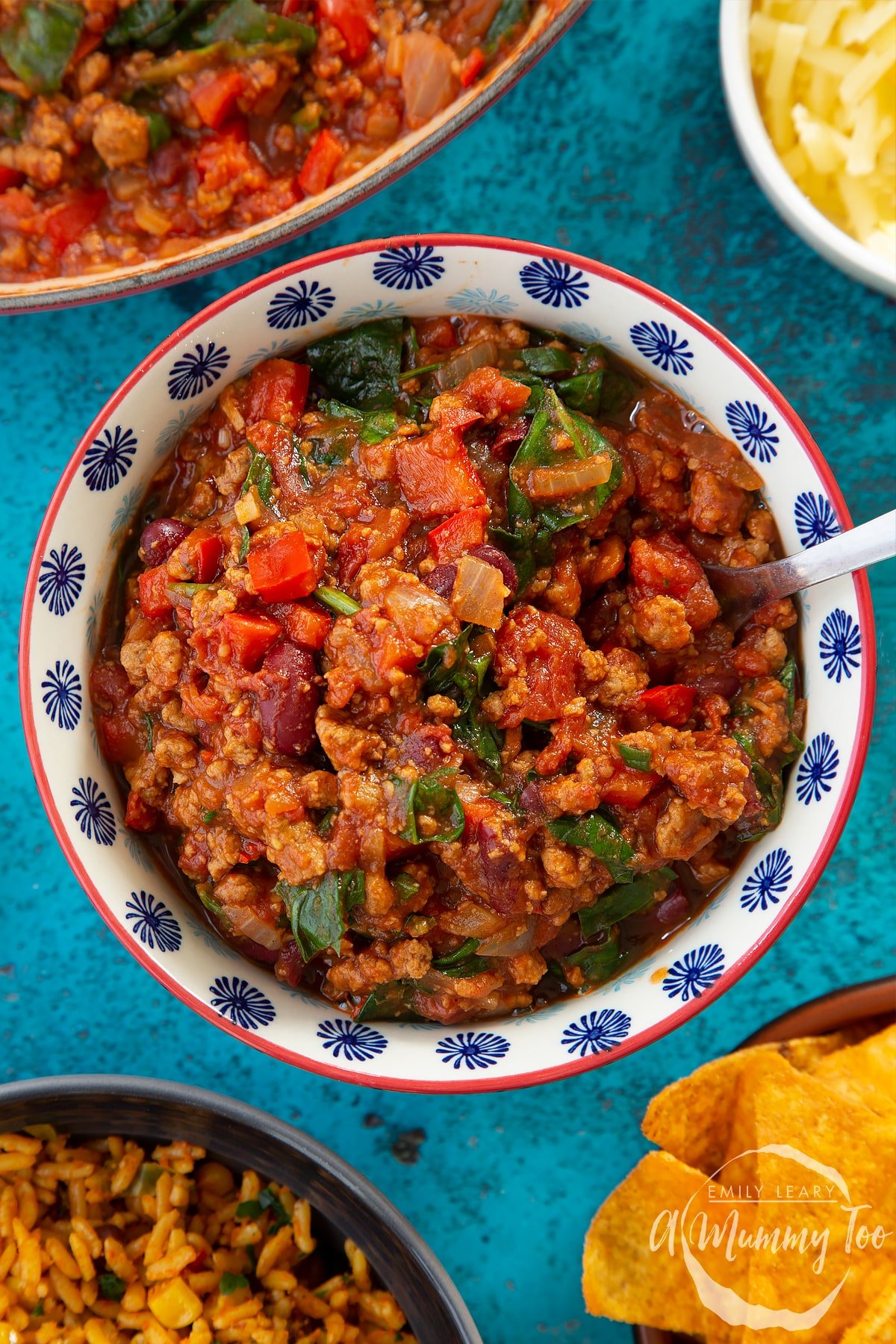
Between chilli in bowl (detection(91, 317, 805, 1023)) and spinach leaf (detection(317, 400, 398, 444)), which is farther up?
spinach leaf (detection(317, 400, 398, 444))

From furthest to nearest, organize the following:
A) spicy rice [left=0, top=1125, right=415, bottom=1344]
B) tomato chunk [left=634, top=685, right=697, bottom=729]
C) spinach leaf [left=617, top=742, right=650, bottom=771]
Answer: spicy rice [left=0, top=1125, right=415, bottom=1344], tomato chunk [left=634, top=685, right=697, bottom=729], spinach leaf [left=617, top=742, right=650, bottom=771]

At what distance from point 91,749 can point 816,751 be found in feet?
5.86

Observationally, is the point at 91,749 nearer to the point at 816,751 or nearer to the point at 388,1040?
the point at 388,1040

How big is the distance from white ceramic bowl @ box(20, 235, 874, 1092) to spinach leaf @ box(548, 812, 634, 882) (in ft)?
1.39

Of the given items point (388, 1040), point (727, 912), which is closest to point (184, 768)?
point (388, 1040)

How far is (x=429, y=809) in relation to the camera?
2348 millimetres

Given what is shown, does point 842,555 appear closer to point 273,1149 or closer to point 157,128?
point 157,128

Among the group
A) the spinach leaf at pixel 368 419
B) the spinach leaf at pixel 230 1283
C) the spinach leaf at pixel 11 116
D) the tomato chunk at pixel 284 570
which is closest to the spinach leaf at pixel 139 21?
the spinach leaf at pixel 11 116

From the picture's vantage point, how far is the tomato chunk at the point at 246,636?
239 centimetres

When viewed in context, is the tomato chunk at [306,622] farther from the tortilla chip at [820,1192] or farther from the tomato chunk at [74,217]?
the tortilla chip at [820,1192]

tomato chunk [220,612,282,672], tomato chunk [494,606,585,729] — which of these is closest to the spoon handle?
tomato chunk [494,606,585,729]

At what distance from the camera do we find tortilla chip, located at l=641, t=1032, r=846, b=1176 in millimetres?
2873

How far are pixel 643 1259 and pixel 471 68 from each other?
3.11 meters

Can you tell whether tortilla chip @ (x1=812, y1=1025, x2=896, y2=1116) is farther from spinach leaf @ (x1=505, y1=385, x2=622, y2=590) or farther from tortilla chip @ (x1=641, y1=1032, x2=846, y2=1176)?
spinach leaf @ (x1=505, y1=385, x2=622, y2=590)
